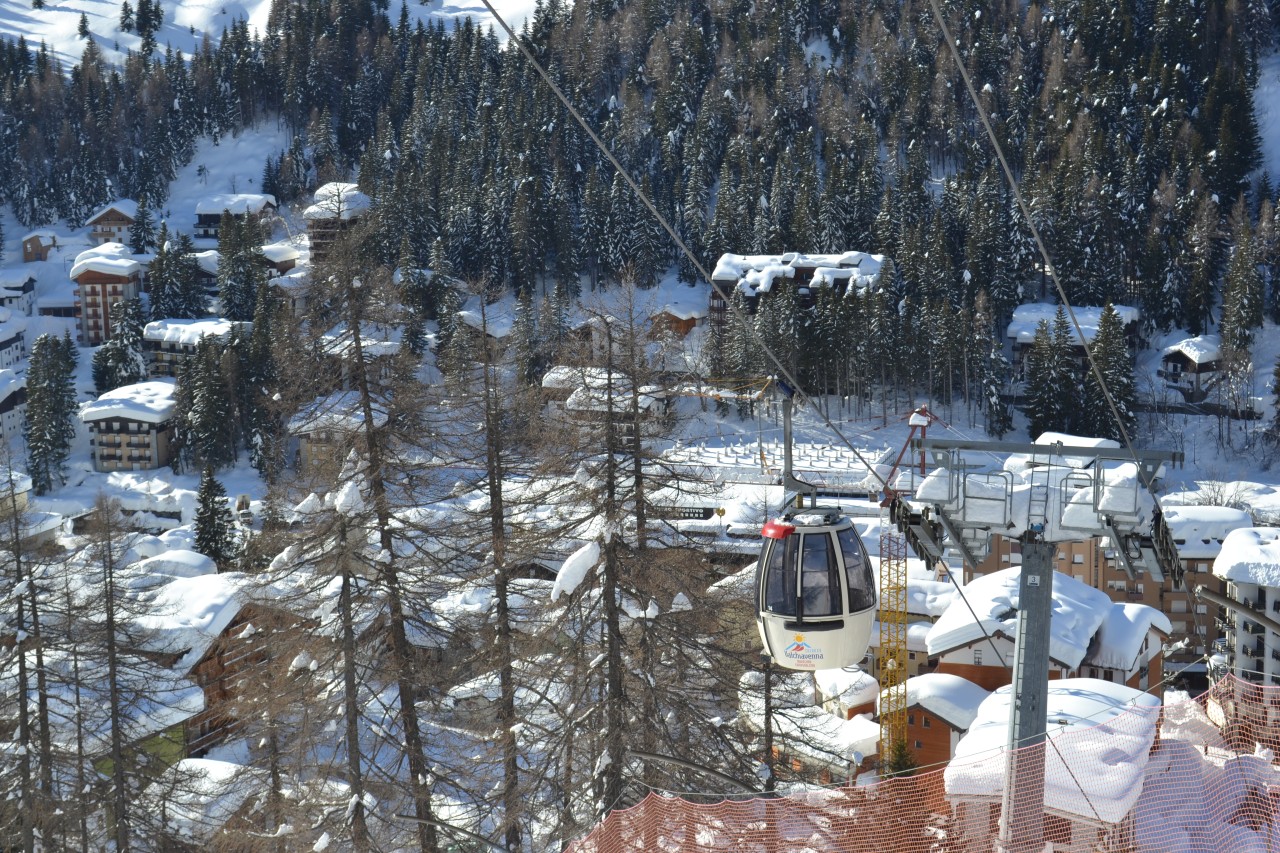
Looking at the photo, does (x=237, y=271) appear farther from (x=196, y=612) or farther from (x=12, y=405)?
(x=196, y=612)

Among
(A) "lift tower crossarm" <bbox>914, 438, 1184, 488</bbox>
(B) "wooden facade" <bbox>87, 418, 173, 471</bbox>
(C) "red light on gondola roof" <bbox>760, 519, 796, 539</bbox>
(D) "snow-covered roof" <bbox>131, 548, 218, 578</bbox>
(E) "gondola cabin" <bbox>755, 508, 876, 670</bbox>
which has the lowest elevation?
(B) "wooden facade" <bbox>87, 418, 173, 471</bbox>

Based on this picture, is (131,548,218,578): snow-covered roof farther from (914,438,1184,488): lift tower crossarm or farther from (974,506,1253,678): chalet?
(914,438,1184,488): lift tower crossarm

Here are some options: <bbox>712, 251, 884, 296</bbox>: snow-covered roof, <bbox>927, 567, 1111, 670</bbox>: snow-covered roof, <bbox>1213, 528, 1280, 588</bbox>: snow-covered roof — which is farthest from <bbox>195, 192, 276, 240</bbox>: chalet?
<bbox>1213, 528, 1280, 588</bbox>: snow-covered roof

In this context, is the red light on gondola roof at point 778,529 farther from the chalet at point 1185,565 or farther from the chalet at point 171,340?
the chalet at point 171,340

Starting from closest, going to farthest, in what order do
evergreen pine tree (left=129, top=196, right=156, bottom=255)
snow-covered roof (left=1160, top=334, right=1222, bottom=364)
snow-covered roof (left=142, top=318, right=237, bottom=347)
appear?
snow-covered roof (left=1160, top=334, right=1222, bottom=364), snow-covered roof (left=142, top=318, right=237, bottom=347), evergreen pine tree (left=129, top=196, right=156, bottom=255)

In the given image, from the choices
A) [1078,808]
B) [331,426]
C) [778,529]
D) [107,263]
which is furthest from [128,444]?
[778,529]

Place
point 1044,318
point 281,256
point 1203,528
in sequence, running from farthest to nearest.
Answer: point 281,256, point 1044,318, point 1203,528

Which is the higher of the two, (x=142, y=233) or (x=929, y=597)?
(x=142, y=233)
